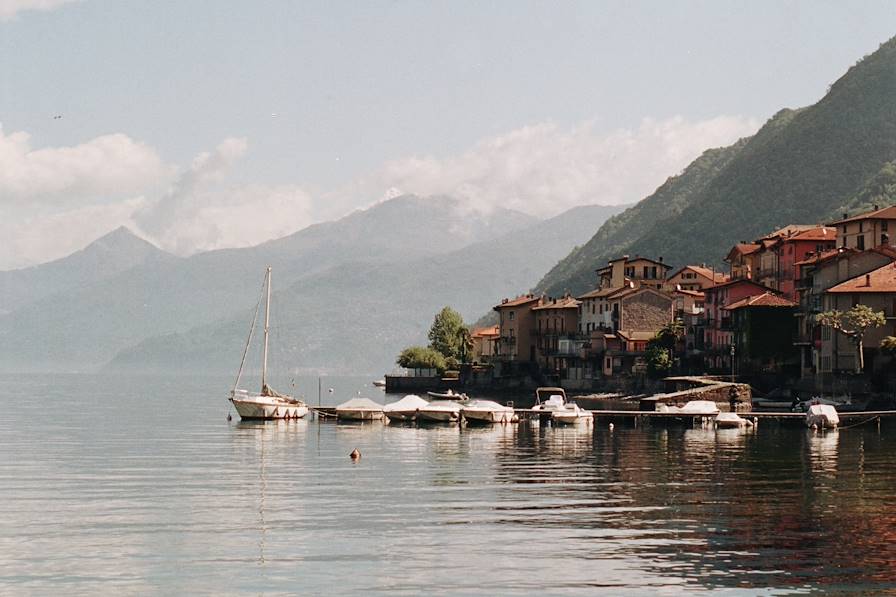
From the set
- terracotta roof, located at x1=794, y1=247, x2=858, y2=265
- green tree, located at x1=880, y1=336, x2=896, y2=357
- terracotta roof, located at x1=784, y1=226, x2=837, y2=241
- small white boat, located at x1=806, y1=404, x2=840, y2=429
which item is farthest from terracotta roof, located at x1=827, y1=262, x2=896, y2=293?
terracotta roof, located at x1=784, y1=226, x2=837, y2=241

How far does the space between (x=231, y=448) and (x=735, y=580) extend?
63766mm

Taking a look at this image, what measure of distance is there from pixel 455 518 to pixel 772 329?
9978 centimetres

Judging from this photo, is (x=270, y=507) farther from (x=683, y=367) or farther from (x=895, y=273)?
(x=683, y=367)

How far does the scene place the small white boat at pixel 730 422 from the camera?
11975 cm

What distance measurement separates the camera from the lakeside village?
430ft

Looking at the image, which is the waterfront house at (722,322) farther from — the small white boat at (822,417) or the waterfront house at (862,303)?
the small white boat at (822,417)

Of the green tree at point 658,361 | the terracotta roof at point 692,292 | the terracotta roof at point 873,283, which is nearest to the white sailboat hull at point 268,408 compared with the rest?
the green tree at point 658,361

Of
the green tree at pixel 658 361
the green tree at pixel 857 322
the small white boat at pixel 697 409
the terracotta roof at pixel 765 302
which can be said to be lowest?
the small white boat at pixel 697 409

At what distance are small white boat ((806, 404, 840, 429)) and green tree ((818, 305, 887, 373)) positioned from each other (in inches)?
613

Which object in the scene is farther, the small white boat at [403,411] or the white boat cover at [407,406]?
the white boat cover at [407,406]

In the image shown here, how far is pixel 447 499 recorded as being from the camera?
2507 inches

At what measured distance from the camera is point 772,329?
490 feet

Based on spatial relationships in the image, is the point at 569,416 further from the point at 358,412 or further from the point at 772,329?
the point at 772,329

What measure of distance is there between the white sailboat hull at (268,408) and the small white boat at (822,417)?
4976 centimetres
